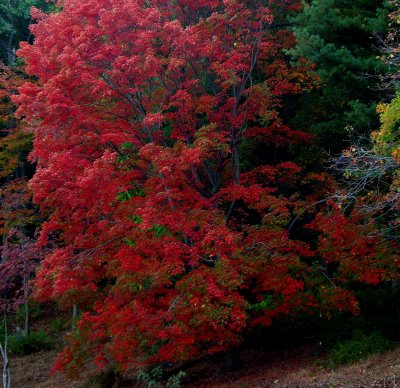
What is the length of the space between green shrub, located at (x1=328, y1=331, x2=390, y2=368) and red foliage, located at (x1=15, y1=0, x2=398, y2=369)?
140 cm

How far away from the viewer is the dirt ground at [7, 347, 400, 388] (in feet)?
31.1

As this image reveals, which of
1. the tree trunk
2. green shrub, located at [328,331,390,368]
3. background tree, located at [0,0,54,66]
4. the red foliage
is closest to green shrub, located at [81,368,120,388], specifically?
the red foliage

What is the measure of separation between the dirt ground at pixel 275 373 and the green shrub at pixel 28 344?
77cm

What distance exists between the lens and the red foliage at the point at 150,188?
9.69 m

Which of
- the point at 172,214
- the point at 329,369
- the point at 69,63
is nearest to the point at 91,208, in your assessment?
the point at 172,214

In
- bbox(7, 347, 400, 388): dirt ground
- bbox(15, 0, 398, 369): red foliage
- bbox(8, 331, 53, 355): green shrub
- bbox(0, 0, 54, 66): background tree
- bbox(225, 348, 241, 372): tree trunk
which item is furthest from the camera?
bbox(0, 0, 54, 66): background tree

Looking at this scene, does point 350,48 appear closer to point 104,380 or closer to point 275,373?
point 275,373

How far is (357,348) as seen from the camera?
36.8 feet

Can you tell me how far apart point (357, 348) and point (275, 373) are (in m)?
2.19

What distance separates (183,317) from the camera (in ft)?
31.2

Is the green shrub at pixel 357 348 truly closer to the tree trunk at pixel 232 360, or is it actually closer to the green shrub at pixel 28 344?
the tree trunk at pixel 232 360

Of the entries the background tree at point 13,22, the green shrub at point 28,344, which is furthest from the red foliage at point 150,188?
the background tree at point 13,22

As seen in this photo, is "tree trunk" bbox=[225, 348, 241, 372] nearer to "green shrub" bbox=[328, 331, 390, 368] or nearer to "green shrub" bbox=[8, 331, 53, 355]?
"green shrub" bbox=[328, 331, 390, 368]

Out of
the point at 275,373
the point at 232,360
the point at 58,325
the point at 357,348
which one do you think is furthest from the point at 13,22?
the point at 357,348
